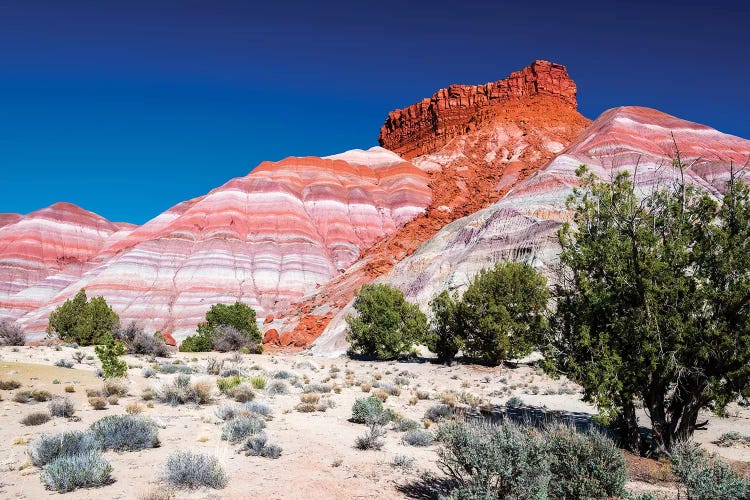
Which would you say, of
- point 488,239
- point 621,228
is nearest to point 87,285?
point 488,239

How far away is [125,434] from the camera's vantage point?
9508 mm

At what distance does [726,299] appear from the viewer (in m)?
9.04

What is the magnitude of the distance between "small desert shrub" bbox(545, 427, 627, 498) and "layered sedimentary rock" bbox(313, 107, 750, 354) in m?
25.5

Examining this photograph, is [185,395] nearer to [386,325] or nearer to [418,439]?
[418,439]

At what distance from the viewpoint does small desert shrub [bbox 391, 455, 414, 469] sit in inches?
360

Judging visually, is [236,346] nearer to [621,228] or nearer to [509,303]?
[509,303]

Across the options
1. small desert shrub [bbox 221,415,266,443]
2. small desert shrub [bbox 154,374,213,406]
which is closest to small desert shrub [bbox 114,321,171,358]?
small desert shrub [bbox 154,374,213,406]

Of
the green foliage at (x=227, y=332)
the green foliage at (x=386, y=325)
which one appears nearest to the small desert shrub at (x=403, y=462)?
the green foliage at (x=386, y=325)

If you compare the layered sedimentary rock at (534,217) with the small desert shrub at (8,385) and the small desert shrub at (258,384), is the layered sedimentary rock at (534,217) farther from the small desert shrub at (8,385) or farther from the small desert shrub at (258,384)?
the small desert shrub at (8,385)

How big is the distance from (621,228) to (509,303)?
17643 mm

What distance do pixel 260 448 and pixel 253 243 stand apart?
210 ft

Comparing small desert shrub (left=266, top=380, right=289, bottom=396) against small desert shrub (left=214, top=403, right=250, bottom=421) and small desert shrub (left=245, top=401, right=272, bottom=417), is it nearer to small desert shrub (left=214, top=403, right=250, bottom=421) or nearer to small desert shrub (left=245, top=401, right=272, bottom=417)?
small desert shrub (left=245, top=401, right=272, bottom=417)

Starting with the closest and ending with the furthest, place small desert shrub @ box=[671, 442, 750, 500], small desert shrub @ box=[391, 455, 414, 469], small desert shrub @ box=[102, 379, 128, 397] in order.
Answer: small desert shrub @ box=[671, 442, 750, 500], small desert shrub @ box=[391, 455, 414, 469], small desert shrub @ box=[102, 379, 128, 397]

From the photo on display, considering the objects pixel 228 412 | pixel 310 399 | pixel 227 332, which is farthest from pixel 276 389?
pixel 227 332
